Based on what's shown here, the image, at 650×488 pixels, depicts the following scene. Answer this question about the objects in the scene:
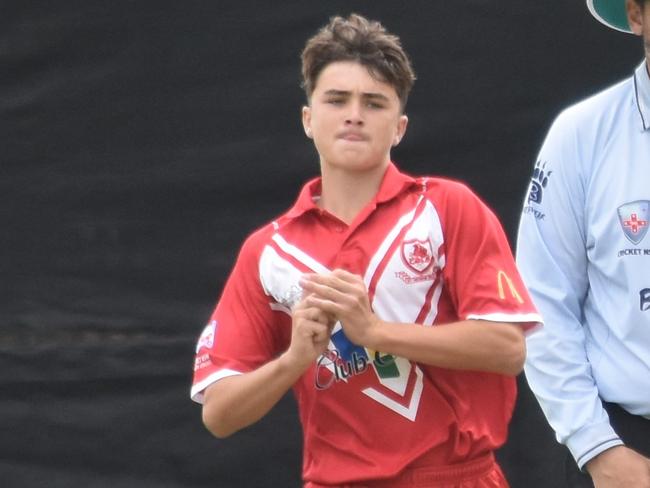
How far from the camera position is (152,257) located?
4.35 m

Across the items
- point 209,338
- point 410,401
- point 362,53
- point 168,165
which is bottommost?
point 410,401

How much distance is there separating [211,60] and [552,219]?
1.40m

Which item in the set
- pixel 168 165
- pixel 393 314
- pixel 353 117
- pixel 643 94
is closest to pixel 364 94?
pixel 353 117

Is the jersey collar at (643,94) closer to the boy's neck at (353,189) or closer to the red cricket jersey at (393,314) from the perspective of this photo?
the red cricket jersey at (393,314)

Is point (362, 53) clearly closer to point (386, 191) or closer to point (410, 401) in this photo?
point (386, 191)

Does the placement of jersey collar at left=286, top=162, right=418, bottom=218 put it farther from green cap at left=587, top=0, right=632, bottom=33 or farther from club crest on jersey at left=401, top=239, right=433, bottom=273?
green cap at left=587, top=0, right=632, bottom=33

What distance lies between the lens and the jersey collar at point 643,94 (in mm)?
3197

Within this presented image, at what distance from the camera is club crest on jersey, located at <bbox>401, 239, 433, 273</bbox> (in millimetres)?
3062

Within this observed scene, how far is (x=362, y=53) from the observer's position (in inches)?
126

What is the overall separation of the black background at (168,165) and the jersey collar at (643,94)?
1047 mm

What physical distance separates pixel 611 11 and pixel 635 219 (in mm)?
588

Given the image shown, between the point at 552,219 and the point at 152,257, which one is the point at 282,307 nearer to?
the point at 552,219

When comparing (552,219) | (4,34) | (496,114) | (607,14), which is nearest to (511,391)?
(552,219)

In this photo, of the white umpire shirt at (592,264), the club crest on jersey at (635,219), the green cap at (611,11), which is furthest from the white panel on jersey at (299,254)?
the green cap at (611,11)
